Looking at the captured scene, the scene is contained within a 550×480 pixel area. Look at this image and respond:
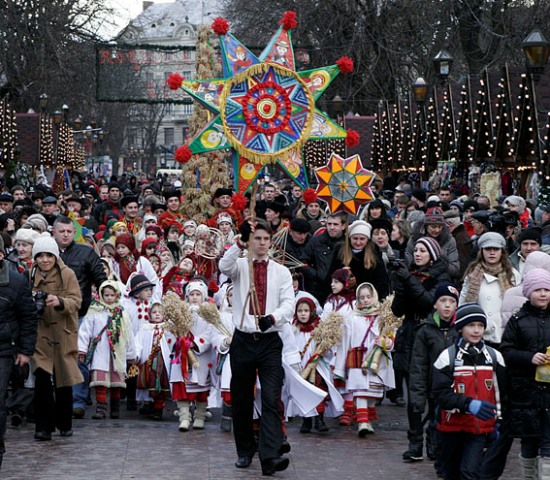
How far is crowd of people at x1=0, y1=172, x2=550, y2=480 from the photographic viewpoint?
29.0 ft

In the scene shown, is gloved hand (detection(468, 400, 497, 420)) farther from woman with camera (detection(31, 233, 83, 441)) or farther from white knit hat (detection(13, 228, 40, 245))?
white knit hat (detection(13, 228, 40, 245))

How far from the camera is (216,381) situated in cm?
1209

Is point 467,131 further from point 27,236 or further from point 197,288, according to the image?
point 27,236

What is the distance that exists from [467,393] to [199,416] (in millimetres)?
4053

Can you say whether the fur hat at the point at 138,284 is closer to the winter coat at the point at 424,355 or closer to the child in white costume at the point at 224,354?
the child in white costume at the point at 224,354

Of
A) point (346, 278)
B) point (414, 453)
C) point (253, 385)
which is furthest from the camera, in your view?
point (346, 278)

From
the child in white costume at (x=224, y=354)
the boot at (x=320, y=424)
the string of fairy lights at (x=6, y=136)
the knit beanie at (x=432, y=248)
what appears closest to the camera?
the knit beanie at (x=432, y=248)

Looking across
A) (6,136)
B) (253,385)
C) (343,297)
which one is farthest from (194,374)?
(6,136)

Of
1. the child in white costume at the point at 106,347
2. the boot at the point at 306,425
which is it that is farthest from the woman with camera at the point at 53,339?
the boot at the point at 306,425

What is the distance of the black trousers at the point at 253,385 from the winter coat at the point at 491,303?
175 cm

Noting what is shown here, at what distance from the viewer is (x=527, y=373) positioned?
29.0 ft

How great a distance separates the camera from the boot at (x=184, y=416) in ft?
38.9

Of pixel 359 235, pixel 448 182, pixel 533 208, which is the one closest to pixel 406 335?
pixel 359 235

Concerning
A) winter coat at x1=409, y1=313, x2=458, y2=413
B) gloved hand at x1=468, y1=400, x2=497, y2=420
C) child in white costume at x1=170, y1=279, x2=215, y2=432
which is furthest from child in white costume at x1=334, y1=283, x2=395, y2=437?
gloved hand at x1=468, y1=400, x2=497, y2=420
